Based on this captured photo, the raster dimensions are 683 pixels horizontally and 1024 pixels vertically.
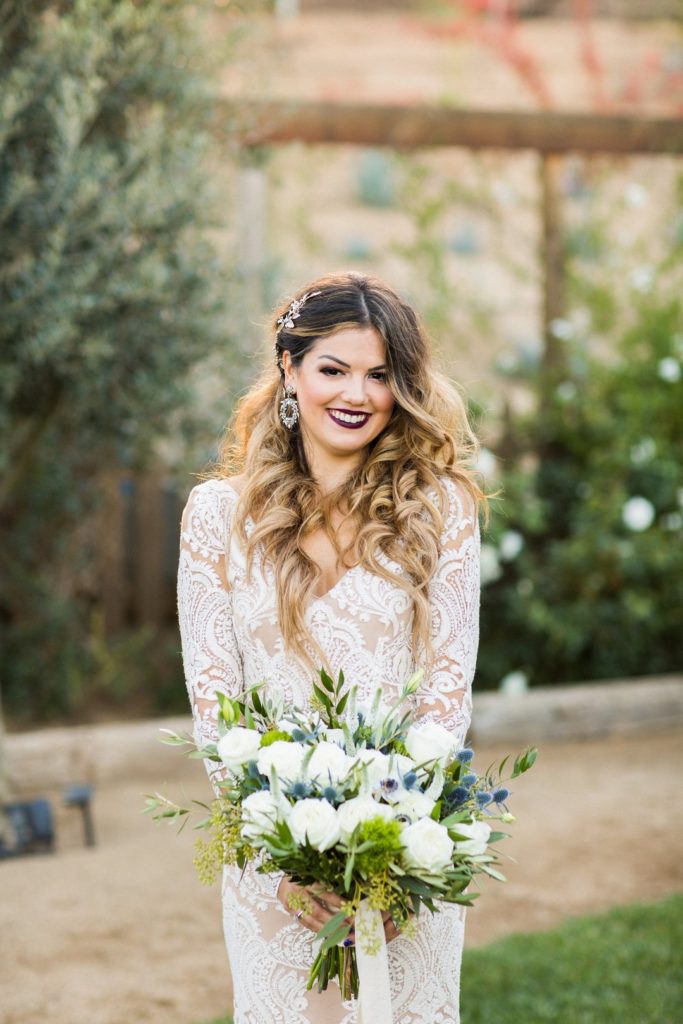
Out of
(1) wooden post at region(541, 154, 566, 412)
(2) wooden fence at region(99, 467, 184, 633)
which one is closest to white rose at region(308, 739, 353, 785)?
(2) wooden fence at region(99, 467, 184, 633)

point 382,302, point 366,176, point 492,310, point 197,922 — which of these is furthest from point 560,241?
point 366,176

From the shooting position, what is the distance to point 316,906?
2.15 m

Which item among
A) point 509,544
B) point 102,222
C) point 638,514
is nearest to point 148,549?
point 509,544

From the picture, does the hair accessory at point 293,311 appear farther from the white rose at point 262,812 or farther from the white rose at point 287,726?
the white rose at point 262,812

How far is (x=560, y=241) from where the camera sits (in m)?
8.18

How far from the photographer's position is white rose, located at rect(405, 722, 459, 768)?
2.08m

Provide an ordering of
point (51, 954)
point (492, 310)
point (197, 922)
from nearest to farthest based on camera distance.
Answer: point (51, 954)
point (197, 922)
point (492, 310)

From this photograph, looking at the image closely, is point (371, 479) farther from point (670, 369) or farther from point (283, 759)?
point (670, 369)

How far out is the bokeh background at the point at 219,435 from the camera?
459 centimetres

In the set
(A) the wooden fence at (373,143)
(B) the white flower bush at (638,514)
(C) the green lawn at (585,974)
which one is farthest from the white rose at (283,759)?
(B) the white flower bush at (638,514)

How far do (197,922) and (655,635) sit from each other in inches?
162

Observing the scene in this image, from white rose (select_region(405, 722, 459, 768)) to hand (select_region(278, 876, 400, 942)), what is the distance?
0.28 metres

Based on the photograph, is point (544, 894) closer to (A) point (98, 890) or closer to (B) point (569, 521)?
(A) point (98, 890)

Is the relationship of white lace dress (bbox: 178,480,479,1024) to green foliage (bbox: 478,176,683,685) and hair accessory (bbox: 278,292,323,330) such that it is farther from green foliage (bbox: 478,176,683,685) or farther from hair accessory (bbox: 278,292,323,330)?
green foliage (bbox: 478,176,683,685)
